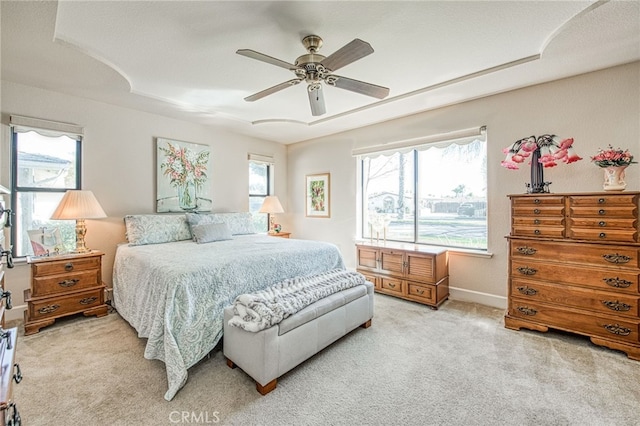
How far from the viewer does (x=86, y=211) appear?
3104 mm

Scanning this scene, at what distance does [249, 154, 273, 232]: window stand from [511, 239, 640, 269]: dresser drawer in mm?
4190

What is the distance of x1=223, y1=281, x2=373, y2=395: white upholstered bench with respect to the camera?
1935 mm

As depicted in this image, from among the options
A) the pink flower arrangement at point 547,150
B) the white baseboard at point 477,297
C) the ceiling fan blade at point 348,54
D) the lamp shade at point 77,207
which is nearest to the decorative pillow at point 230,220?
the lamp shade at point 77,207

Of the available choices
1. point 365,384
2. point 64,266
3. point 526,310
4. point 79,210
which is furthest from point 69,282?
point 526,310

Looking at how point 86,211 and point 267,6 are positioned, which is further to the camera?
point 86,211

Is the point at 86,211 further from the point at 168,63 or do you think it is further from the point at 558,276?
the point at 558,276

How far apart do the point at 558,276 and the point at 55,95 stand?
576 cm

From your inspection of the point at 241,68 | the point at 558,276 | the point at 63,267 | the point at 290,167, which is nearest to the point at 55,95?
the point at 63,267

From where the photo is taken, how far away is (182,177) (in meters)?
4.39

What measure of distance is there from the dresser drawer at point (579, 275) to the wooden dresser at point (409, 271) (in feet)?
2.80

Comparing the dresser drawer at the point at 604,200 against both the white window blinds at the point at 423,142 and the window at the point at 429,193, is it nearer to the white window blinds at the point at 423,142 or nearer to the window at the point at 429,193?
the window at the point at 429,193

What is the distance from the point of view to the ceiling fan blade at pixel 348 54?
179 centimetres

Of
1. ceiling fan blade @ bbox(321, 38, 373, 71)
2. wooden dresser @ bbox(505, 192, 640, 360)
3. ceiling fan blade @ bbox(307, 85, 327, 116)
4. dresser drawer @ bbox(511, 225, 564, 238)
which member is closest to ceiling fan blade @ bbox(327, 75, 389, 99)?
ceiling fan blade @ bbox(307, 85, 327, 116)

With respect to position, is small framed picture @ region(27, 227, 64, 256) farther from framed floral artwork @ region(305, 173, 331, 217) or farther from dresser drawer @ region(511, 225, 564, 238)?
dresser drawer @ region(511, 225, 564, 238)
